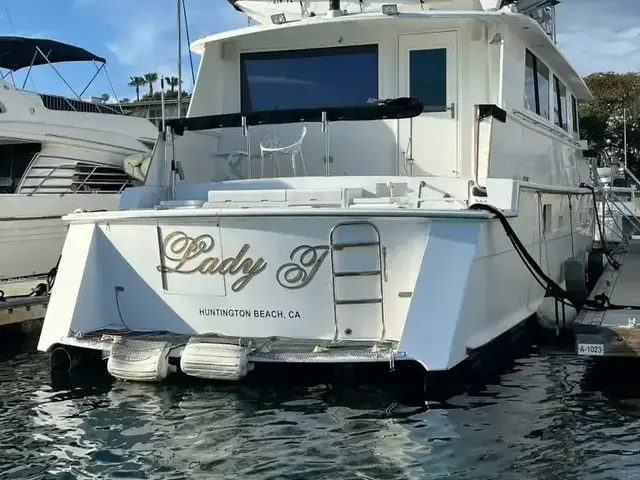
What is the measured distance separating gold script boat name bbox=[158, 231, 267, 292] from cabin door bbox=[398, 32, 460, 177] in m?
2.32

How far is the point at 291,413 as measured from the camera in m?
5.59

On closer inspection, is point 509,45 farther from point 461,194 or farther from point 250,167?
point 250,167

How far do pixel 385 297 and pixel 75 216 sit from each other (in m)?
2.85

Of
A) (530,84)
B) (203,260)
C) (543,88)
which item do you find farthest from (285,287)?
(543,88)

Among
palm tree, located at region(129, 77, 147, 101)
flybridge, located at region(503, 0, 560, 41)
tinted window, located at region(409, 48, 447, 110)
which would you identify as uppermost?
palm tree, located at region(129, 77, 147, 101)

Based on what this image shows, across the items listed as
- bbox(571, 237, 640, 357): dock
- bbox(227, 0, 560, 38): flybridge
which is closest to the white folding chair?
bbox(227, 0, 560, 38): flybridge

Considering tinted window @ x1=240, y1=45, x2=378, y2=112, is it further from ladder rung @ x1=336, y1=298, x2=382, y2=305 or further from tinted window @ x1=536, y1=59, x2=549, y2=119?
ladder rung @ x1=336, y1=298, x2=382, y2=305

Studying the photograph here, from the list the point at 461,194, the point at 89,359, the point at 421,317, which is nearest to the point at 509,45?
the point at 461,194

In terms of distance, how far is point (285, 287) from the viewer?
6180 millimetres

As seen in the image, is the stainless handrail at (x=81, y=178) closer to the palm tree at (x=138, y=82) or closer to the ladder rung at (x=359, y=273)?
the ladder rung at (x=359, y=273)

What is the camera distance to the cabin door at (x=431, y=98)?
7.82 m

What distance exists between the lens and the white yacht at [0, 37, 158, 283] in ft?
34.2

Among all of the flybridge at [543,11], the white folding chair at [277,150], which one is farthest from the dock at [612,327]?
the flybridge at [543,11]

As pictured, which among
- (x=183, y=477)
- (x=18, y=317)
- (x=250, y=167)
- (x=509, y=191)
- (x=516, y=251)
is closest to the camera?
(x=183, y=477)
